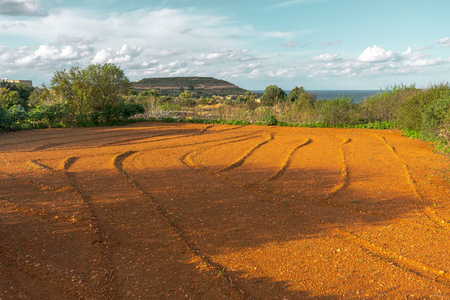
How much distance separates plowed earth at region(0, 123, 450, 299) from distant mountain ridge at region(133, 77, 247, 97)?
57.0 meters

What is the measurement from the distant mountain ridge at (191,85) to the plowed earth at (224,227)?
57.0 meters

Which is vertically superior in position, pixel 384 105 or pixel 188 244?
pixel 384 105

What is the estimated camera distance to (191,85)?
70562mm

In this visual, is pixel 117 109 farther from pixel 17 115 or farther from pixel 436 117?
pixel 436 117

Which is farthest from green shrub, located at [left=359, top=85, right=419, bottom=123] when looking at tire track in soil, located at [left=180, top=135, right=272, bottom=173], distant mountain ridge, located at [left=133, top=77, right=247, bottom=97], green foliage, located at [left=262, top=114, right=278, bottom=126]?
distant mountain ridge, located at [left=133, top=77, right=247, bottom=97]

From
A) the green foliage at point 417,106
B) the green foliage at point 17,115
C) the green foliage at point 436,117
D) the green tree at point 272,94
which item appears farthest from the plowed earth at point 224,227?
the green tree at point 272,94

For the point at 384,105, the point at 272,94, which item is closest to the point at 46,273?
the point at 384,105

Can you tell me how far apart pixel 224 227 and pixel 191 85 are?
68024 mm

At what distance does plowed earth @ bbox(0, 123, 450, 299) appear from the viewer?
341cm

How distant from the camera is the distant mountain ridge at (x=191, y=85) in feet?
218

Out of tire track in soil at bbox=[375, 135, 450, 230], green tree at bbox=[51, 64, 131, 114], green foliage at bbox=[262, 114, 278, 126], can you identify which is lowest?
tire track in soil at bbox=[375, 135, 450, 230]

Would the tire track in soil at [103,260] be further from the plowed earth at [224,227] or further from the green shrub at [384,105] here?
the green shrub at [384,105]

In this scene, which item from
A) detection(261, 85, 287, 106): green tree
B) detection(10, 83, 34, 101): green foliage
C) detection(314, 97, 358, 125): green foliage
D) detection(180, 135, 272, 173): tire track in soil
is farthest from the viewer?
detection(10, 83, 34, 101): green foliage

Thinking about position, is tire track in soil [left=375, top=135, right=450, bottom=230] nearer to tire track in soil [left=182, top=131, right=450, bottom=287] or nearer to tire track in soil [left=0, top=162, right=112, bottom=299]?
tire track in soil [left=182, top=131, right=450, bottom=287]
